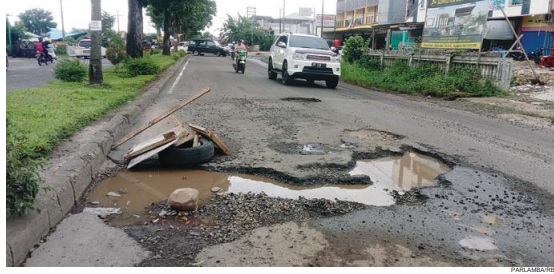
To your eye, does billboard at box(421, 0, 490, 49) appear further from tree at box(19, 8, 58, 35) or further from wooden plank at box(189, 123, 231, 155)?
tree at box(19, 8, 58, 35)

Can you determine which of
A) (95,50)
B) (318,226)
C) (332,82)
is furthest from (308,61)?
(318,226)

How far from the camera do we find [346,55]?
72.4 feet

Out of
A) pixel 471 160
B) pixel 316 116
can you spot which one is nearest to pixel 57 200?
pixel 471 160

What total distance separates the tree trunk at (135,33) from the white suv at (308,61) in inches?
241

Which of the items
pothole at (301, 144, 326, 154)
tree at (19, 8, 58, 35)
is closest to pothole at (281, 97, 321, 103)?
pothole at (301, 144, 326, 154)

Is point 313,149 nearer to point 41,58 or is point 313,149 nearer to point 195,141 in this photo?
point 195,141

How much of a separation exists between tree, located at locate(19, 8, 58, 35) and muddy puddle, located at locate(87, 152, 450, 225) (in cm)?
6921

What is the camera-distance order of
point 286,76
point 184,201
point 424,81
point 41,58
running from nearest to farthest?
point 184,201 → point 424,81 → point 286,76 → point 41,58

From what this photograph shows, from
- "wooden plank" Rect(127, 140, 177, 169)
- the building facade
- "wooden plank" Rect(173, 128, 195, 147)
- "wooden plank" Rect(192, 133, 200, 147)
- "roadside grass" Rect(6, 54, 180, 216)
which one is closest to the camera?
"roadside grass" Rect(6, 54, 180, 216)

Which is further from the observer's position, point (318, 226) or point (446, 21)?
point (446, 21)

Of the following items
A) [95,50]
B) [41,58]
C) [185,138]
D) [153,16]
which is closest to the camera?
[185,138]

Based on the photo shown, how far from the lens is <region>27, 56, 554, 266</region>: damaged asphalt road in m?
3.12

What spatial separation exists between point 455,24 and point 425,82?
10.6 feet

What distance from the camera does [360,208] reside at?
4.02 meters
